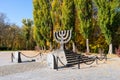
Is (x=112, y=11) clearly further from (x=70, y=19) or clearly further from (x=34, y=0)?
(x=34, y=0)

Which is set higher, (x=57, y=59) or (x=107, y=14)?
(x=107, y=14)

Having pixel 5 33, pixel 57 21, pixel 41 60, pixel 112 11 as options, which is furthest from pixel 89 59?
pixel 5 33

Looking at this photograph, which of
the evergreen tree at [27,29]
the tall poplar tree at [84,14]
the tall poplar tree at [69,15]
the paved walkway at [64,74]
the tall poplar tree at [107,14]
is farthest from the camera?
the evergreen tree at [27,29]

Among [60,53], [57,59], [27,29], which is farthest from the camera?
[27,29]

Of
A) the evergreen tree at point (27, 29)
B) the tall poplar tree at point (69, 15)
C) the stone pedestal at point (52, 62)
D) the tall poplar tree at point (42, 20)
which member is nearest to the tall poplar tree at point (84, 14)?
the tall poplar tree at point (69, 15)

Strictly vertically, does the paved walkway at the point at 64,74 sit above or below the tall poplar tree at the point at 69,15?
below

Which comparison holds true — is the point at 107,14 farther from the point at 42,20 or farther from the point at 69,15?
the point at 42,20

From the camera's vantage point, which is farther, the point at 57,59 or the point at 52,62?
the point at 57,59

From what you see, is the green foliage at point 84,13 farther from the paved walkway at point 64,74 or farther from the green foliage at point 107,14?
the paved walkway at point 64,74

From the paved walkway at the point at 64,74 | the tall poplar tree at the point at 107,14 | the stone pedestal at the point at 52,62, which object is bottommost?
the paved walkway at the point at 64,74

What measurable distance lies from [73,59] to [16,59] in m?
5.94

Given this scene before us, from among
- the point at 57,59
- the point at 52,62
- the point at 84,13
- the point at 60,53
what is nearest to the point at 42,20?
the point at 84,13

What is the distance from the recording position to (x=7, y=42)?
204ft

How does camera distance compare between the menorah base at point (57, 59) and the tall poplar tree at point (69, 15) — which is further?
the tall poplar tree at point (69, 15)
